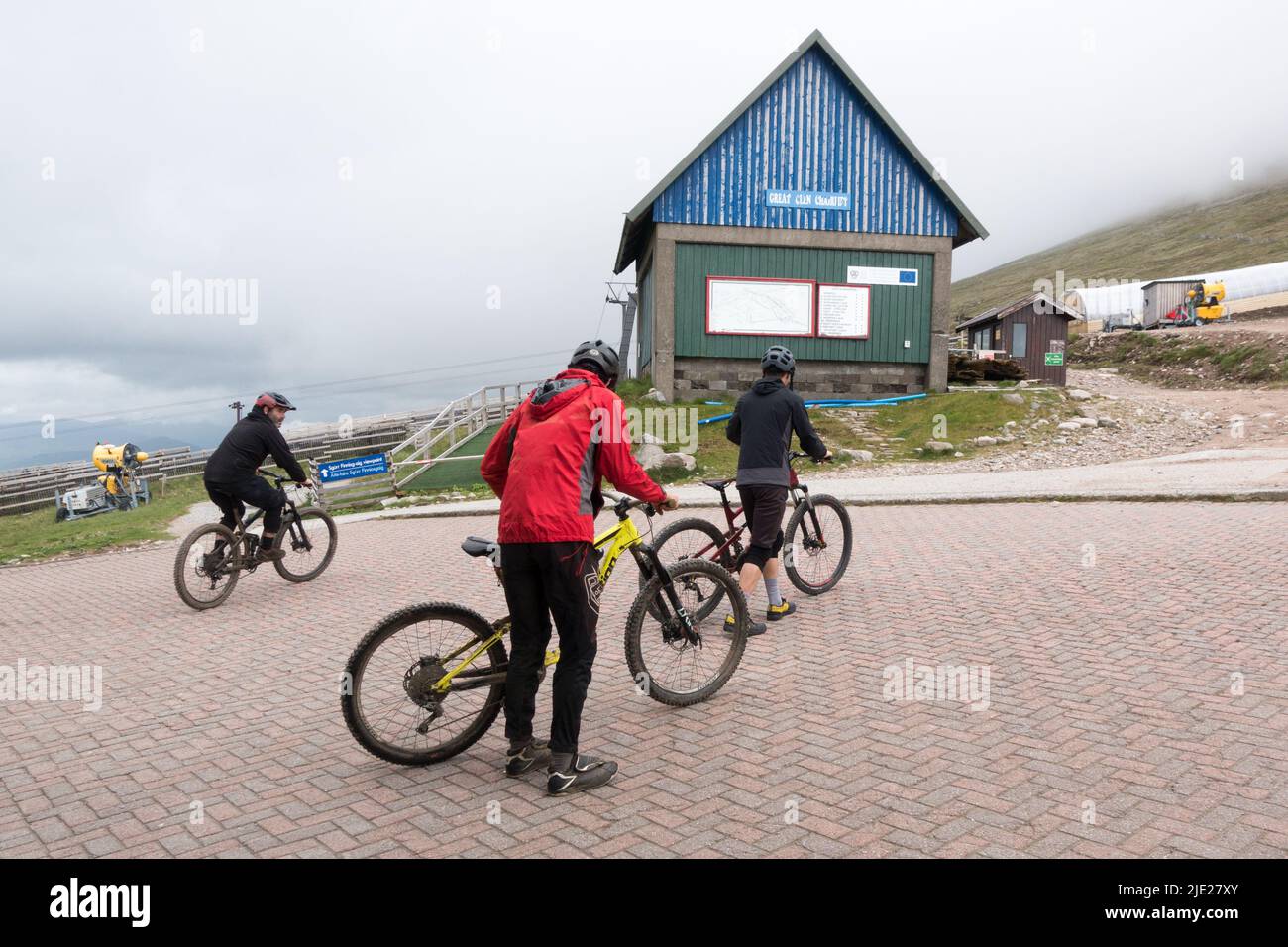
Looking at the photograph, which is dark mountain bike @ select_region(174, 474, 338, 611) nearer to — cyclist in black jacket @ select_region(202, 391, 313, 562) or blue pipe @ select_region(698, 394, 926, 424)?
cyclist in black jacket @ select_region(202, 391, 313, 562)

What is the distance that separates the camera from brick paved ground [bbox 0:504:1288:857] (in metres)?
3.66

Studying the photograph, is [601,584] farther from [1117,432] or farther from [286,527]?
[1117,432]

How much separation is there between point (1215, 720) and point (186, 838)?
509cm

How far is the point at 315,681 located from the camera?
19.8 ft

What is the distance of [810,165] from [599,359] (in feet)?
71.0

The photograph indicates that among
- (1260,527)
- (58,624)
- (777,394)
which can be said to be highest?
(777,394)

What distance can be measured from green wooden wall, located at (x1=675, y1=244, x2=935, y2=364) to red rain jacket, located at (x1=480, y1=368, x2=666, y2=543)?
1995 cm

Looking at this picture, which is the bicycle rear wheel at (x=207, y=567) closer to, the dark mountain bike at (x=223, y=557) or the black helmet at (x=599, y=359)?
the dark mountain bike at (x=223, y=557)

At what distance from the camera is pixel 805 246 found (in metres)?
24.0

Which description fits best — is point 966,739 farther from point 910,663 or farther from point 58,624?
point 58,624

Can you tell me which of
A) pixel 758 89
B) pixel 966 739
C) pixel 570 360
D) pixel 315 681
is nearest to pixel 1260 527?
pixel 966 739

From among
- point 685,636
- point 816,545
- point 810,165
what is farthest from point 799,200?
point 685,636

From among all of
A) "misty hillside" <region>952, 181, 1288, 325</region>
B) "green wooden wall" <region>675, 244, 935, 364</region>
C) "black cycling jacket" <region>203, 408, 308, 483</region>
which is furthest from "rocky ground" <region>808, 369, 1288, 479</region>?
"misty hillside" <region>952, 181, 1288, 325</region>

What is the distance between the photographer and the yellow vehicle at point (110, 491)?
2730 centimetres
